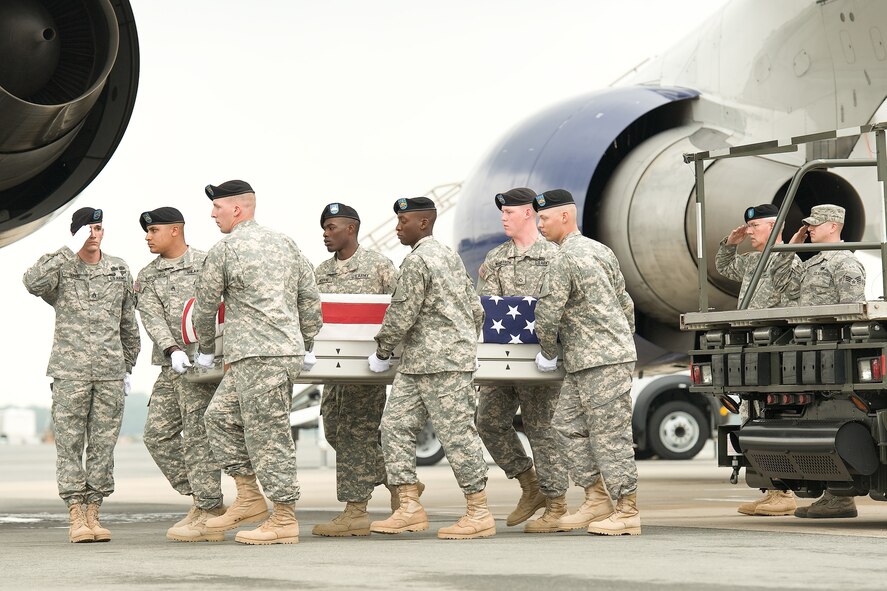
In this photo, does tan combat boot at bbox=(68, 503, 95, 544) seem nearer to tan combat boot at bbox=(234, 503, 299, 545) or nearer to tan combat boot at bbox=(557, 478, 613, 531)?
tan combat boot at bbox=(234, 503, 299, 545)

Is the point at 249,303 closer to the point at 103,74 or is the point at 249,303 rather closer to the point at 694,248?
the point at 103,74

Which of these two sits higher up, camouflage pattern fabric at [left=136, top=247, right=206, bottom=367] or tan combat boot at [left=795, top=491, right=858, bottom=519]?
camouflage pattern fabric at [left=136, top=247, right=206, bottom=367]

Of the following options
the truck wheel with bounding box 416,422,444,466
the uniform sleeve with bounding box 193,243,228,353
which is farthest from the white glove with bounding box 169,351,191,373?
the truck wheel with bounding box 416,422,444,466

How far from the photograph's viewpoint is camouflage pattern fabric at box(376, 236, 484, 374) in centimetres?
767

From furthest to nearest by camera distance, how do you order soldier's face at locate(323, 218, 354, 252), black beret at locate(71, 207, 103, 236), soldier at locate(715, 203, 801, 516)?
soldier at locate(715, 203, 801, 516) < soldier's face at locate(323, 218, 354, 252) < black beret at locate(71, 207, 103, 236)

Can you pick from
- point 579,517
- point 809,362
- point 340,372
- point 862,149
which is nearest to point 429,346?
point 340,372

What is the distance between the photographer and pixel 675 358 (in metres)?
13.2

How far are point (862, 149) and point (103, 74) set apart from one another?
683 cm

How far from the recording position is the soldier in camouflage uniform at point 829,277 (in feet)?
28.5

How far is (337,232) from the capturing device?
8.84 metres

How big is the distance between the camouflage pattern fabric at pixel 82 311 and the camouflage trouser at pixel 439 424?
1728 mm

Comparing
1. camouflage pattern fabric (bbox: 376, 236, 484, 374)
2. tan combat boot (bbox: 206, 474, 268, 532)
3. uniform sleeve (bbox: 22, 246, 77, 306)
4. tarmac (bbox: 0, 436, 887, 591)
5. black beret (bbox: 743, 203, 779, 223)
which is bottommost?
tarmac (bbox: 0, 436, 887, 591)

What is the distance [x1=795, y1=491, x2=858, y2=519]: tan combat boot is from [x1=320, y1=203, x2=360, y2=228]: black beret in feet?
Result: 11.3

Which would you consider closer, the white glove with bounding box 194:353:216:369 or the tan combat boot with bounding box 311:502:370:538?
the white glove with bounding box 194:353:216:369
